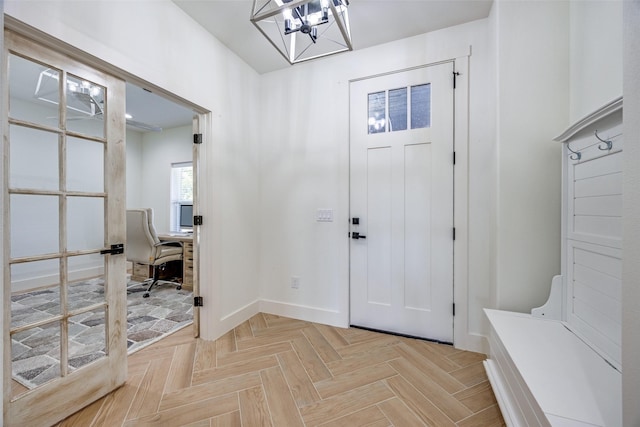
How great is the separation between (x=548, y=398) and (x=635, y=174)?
83 centimetres

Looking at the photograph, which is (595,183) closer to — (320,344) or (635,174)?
(635,174)

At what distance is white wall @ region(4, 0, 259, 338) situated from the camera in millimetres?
1398

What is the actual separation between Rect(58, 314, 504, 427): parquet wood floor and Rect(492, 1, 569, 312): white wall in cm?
68

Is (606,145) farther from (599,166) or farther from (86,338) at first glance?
(86,338)

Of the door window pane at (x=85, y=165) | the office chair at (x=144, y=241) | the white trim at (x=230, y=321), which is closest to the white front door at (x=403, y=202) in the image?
the white trim at (x=230, y=321)

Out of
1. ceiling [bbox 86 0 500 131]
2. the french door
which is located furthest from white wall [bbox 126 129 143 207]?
the french door

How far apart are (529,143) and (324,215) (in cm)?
172

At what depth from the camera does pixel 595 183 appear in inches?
48.8

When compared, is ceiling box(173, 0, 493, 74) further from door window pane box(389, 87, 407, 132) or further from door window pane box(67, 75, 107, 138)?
door window pane box(67, 75, 107, 138)

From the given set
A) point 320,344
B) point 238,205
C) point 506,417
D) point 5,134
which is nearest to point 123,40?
point 5,134

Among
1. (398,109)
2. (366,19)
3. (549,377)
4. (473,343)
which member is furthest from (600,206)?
(366,19)

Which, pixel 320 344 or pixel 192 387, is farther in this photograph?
pixel 320 344

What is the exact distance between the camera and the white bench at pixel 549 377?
85cm

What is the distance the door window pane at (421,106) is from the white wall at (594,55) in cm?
89
